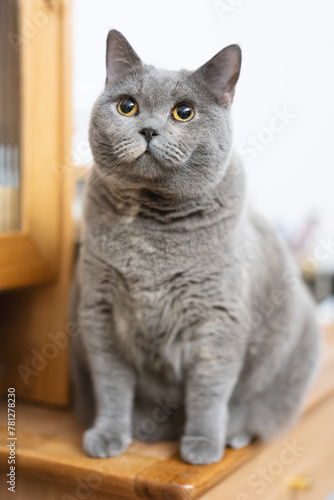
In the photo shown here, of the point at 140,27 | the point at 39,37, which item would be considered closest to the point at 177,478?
the point at 39,37

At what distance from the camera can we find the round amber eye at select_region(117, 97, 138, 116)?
836 millimetres

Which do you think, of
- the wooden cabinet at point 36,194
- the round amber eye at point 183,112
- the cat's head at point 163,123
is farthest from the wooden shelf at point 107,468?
the round amber eye at point 183,112

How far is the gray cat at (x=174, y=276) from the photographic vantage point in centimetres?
83

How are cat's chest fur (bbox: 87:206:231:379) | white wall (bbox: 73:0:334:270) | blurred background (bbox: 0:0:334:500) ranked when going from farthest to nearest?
white wall (bbox: 73:0:334:270) → blurred background (bbox: 0:0:334:500) → cat's chest fur (bbox: 87:206:231:379)

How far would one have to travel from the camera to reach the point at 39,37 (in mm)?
1066

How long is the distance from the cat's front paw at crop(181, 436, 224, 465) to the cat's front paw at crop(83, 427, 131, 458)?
0.38 ft

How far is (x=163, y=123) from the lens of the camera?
80 centimetres

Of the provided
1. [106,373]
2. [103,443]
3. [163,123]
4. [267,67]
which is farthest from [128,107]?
[267,67]

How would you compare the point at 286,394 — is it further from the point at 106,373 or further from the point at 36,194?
the point at 36,194

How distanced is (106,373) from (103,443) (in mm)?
123

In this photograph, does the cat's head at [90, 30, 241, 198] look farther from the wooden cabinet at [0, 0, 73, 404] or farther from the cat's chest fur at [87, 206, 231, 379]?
the wooden cabinet at [0, 0, 73, 404]

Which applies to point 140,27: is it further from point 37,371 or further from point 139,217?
point 37,371

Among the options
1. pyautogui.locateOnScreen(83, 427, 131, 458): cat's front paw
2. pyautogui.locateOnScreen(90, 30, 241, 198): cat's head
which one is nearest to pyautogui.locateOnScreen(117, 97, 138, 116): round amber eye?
pyautogui.locateOnScreen(90, 30, 241, 198): cat's head

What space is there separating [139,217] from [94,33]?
0.54 m
